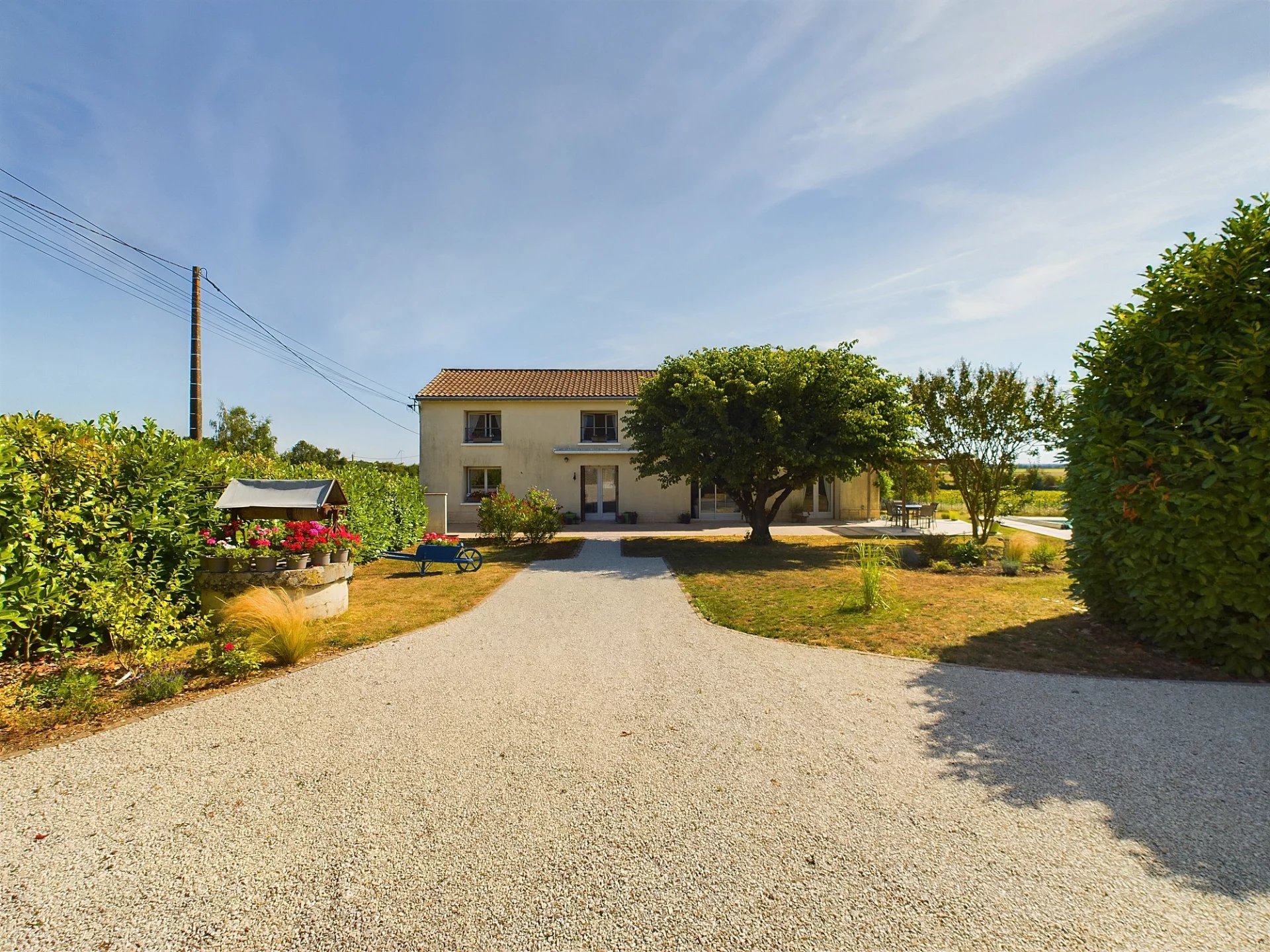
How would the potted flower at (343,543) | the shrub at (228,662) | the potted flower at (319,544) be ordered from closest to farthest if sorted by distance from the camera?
1. the shrub at (228,662)
2. the potted flower at (319,544)
3. the potted flower at (343,543)

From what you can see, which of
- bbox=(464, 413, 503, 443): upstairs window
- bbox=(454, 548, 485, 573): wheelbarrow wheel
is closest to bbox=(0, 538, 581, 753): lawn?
bbox=(454, 548, 485, 573): wheelbarrow wheel

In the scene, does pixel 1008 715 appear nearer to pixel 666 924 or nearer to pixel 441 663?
pixel 666 924

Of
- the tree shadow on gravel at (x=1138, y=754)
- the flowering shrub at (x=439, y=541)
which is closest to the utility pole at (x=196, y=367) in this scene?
the flowering shrub at (x=439, y=541)

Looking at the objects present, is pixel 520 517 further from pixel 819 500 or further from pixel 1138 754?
pixel 819 500

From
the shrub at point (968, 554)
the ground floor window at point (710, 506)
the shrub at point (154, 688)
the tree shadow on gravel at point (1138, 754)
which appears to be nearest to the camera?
the tree shadow on gravel at point (1138, 754)

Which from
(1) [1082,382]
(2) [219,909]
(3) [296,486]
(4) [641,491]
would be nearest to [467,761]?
(2) [219,909]

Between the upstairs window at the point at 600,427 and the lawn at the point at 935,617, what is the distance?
12854 mm

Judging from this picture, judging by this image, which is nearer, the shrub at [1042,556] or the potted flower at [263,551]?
the potted flower at [263,551]

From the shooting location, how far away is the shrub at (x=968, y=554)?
12.3m

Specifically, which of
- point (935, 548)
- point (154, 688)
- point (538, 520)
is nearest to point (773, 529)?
point (935, 548)

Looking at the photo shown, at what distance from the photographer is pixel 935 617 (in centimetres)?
766

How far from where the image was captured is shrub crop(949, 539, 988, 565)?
12.3 meters

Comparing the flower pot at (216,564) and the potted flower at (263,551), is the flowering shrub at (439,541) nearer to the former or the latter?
the potted flower at (263,551)

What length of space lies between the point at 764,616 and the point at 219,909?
21.0 feet
